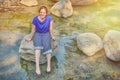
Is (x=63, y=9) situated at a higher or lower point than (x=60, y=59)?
higher

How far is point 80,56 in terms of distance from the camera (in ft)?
16.6

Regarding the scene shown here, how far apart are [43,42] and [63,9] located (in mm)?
2081

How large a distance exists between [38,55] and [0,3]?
313cm

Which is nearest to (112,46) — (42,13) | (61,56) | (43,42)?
(61,56)

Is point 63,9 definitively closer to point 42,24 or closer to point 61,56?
point 61,56

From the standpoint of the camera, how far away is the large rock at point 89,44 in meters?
5.05

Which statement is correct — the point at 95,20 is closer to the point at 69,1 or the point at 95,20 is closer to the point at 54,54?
the point at 69,1

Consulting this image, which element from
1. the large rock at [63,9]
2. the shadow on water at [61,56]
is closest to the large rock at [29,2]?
the large rock at [63,9]

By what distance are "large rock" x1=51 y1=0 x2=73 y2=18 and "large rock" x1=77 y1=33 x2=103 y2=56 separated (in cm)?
146

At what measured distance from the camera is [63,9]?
6508 mm

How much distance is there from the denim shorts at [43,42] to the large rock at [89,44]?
2.60ft

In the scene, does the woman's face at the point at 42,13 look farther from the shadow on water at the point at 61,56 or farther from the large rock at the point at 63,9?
the large rock at the point at 63,9

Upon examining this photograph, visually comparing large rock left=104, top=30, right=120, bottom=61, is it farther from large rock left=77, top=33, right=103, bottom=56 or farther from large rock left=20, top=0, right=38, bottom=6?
large rock left=20, top=0, right=38, bottom=6

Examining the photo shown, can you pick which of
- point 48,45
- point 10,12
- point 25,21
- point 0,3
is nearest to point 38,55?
point 48,45
